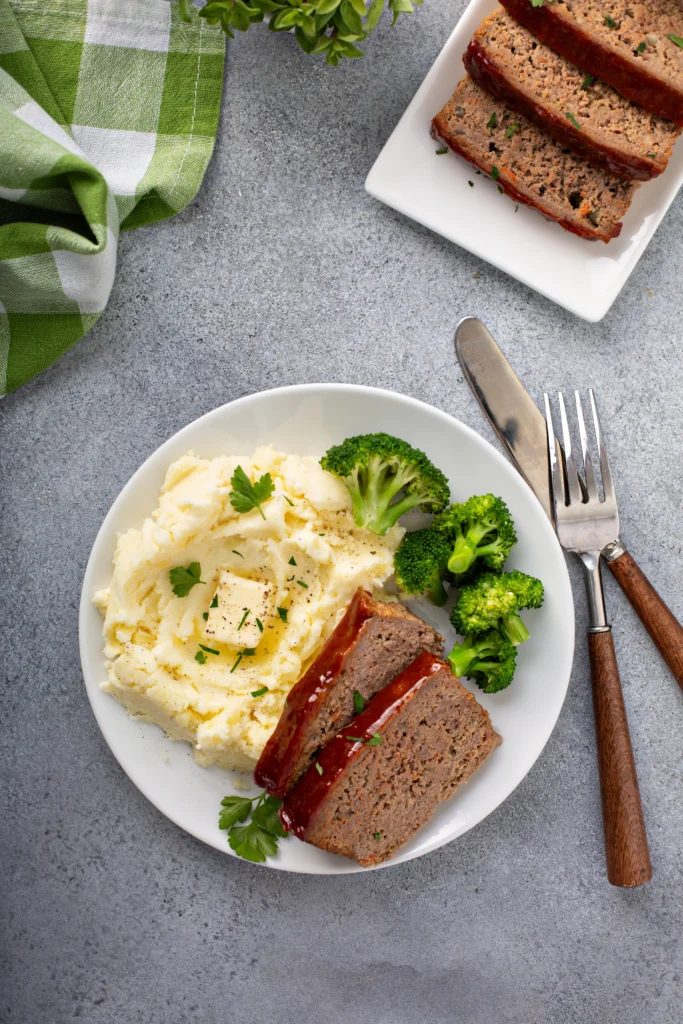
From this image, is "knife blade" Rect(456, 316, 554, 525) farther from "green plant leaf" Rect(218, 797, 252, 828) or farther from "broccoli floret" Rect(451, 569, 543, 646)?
"green plant leaf" Rect(218, 797, 252, 828)

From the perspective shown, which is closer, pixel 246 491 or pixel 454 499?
pixel 246 491

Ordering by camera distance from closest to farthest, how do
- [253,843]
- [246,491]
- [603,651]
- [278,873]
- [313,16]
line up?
[313,16]
[246,491]
[253,843]
[603,651]
[278,873]

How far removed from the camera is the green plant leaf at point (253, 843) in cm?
335

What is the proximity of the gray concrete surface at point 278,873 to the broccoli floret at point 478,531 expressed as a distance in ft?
2.31

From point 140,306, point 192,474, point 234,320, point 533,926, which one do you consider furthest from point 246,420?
point 533,926

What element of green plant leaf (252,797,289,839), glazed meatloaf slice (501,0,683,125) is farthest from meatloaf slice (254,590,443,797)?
glazed meatloaf slice (501,0,683,125)

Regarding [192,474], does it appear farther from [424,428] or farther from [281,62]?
[281,62]

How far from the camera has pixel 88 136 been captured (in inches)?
146

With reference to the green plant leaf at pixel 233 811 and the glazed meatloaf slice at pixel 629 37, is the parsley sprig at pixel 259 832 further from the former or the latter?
the glazed meatloaf slice at pixel 629 37

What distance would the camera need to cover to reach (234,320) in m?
3.79

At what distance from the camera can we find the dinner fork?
3.62 metres

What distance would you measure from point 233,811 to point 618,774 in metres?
1.87

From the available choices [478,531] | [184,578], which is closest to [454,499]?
[478,531]

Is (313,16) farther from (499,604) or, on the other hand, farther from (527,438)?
(499,604)
